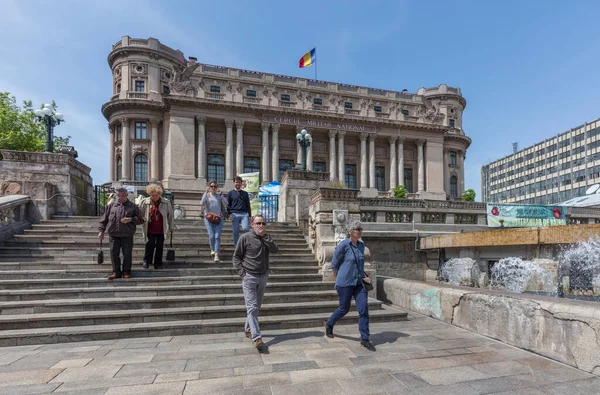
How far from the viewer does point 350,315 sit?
6.18m

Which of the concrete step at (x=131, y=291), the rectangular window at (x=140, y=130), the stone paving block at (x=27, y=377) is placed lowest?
the stone paving block at (x=27, y=377)

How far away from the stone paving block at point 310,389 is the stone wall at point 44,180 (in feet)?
30.7

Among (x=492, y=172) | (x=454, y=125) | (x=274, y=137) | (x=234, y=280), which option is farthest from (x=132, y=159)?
(x=492, y=172)

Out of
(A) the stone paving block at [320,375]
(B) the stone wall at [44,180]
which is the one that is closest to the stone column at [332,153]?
(B) the stone wall at [44,180]

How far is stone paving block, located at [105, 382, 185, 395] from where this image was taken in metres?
3.33

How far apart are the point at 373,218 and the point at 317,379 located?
34.2 feet

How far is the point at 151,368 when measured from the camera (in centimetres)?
393

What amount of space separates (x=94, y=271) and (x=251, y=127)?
3296 centimetres

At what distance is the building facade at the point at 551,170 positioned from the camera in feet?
229

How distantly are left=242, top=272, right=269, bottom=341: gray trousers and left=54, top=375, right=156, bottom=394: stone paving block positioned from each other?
1.38 metres

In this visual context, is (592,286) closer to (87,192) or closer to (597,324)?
(597,324)

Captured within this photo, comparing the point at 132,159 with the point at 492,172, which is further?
the point at 492,172

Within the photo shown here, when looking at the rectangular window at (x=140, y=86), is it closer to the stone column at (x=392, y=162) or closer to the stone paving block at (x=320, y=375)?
the stone column at (x=392, y=162)

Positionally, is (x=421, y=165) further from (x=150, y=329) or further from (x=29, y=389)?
(x=29, y=389)
